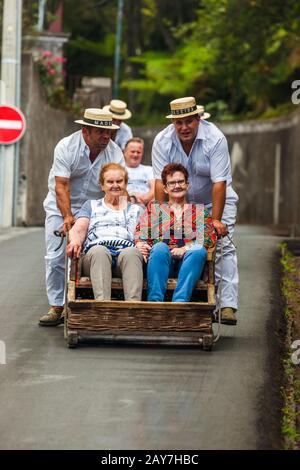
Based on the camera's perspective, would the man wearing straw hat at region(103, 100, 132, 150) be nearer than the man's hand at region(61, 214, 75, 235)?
No

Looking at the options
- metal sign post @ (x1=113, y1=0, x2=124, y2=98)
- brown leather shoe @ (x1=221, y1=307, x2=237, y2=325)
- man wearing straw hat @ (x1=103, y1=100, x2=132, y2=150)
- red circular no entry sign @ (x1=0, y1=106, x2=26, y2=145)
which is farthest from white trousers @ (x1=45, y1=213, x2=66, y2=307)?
metal sign post @ (x1=113, y1=0, x2=124, y2=98)

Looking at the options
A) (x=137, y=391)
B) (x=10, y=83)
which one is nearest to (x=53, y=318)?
(x=137, y=391)

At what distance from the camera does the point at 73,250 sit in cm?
1134

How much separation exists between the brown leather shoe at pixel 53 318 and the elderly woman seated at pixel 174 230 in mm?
1228

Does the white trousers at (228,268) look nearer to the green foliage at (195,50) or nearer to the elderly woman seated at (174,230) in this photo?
the elderly woman seated at (174,230)

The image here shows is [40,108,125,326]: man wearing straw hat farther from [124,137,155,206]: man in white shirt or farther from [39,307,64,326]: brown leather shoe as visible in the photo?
[124,137,155,206]: man in white shirt

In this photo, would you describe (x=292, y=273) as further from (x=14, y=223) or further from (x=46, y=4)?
(x=46, y=4)

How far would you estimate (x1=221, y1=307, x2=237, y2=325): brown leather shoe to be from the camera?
12.1 m

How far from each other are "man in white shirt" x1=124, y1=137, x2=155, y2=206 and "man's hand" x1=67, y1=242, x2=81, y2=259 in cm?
515

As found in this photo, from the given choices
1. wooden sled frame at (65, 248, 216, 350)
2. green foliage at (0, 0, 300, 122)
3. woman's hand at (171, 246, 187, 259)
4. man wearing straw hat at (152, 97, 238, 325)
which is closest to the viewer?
wooden sled frame at (65, 248, 216, 350)

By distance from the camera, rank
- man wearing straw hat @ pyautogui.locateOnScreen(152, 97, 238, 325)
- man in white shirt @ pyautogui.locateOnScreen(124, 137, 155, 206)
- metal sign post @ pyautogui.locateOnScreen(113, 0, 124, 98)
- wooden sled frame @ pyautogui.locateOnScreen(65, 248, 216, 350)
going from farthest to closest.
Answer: metal sign post @ pyautogui.locateOnScreen(113, 0, 124, 98) → man in white shirt @ pyautogui.locateOnScreen(124, 137, 155, 206) → man wearing straw hat @ pyautogui.locateOnScreen(152, 97, 238, 325) → wooden sled frame @ pyautogui.locateOnScreen(65, 248, 216, 350)

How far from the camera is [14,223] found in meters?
26.3

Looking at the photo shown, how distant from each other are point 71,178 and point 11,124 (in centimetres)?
1171

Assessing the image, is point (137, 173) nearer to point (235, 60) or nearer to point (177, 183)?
point (177, 183)
